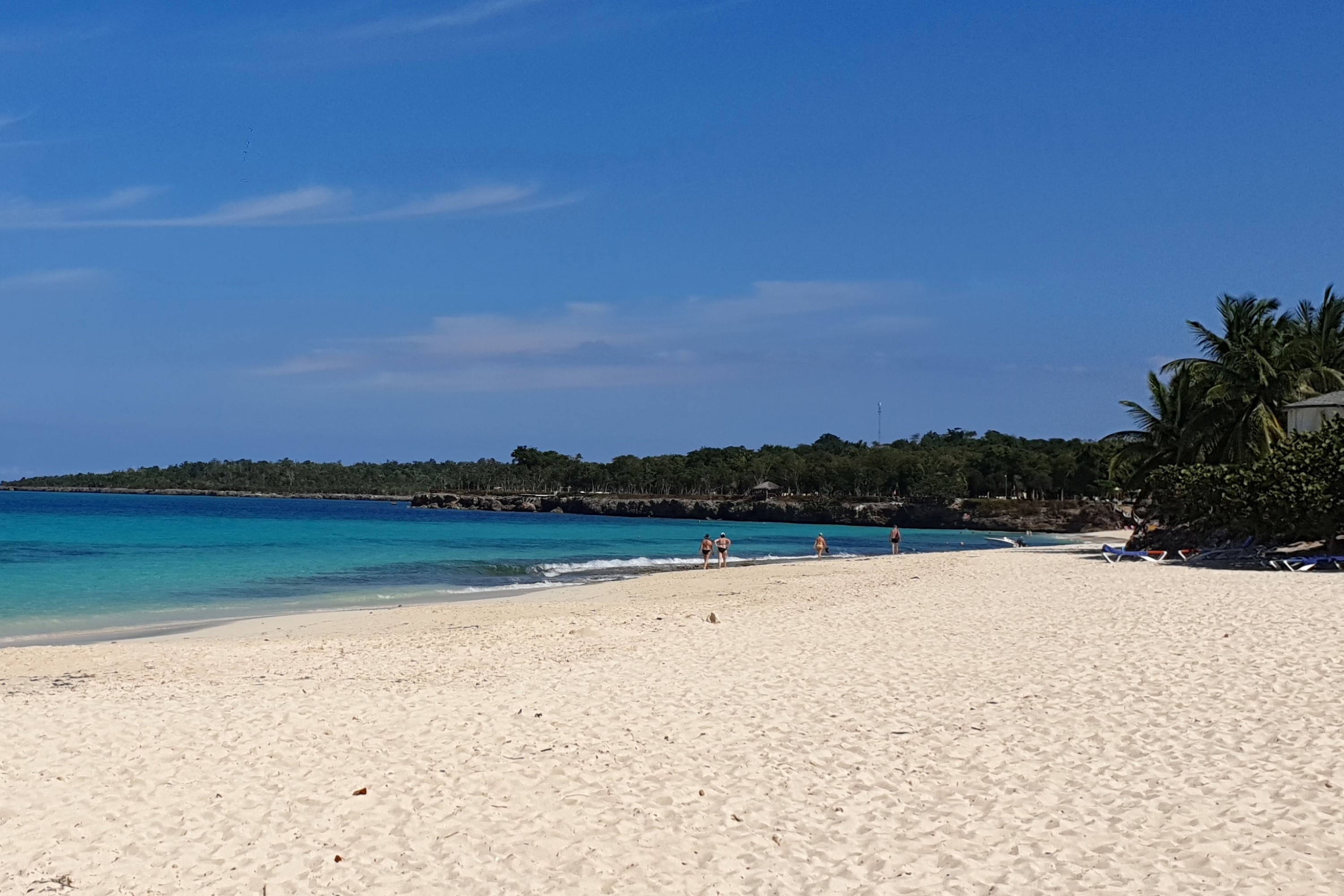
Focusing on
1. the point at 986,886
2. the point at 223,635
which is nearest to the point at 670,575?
the point at 223,635

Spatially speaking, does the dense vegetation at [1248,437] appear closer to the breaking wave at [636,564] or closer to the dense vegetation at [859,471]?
the breaking wave at [636,564]

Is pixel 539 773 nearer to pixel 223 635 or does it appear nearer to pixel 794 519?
pixel 223 635

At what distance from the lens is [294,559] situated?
41.9 metres

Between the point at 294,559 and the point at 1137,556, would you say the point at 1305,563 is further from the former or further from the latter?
the point at 294,559

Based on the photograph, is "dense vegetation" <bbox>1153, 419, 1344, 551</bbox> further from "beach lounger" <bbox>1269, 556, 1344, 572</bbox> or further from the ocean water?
the ocean water

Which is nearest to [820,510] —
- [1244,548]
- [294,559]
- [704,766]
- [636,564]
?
[636,564]

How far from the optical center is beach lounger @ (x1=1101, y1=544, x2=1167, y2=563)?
28.0 meters

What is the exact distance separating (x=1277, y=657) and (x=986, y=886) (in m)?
6.86

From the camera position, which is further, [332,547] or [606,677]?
[332,547]

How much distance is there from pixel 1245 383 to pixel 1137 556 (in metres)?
7.03

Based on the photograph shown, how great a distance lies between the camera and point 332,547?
50906mm

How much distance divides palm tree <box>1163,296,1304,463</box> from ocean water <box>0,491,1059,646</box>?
1733 centimetres

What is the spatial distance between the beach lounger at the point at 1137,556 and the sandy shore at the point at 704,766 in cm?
1529

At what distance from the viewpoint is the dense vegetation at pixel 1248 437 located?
23.2 m
